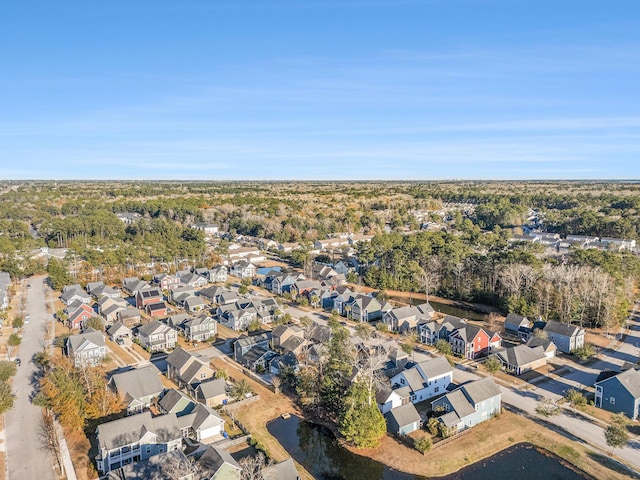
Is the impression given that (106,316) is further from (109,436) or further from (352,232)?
(352,232)

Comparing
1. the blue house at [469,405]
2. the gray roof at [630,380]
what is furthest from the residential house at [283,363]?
the gray roof at [630,380]

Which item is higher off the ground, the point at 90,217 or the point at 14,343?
the point at 90,217

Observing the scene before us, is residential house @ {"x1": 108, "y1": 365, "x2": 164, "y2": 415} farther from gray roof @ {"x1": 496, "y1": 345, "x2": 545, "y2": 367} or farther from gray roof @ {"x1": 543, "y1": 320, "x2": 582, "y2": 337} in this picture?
gray roof @ {"x1": 543, "y1": 320, "x2": 582, "y2": 337}

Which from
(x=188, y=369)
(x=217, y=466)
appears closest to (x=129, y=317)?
(x=188, y=369)

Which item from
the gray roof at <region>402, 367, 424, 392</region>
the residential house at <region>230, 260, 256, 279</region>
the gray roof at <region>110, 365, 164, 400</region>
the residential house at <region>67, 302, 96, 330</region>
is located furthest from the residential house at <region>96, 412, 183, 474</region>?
the residential house at <region>230, 260, 256, 279</region>

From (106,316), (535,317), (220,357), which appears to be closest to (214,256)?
(106,316)

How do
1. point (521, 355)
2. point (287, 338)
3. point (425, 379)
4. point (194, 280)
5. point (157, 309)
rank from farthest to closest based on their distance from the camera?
point (194, 280) → point (157, 309) → point (287, 338) → point (521, 355) → point (425, 379)

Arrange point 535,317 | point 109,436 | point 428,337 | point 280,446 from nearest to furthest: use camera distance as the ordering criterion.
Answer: point 109,436
point 280,446
point 428,337
point 535,317

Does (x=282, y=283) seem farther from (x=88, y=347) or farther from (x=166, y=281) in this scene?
(x=88, y=347)
